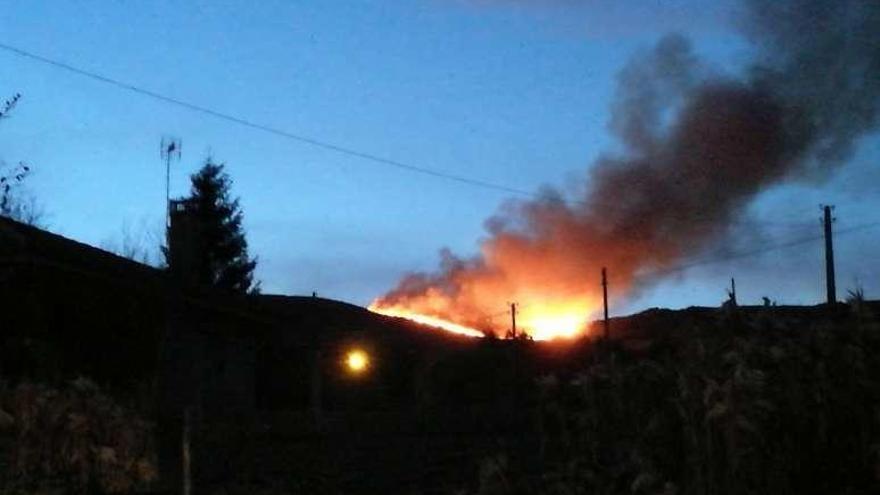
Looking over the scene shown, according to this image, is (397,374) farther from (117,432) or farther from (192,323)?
(117,432)

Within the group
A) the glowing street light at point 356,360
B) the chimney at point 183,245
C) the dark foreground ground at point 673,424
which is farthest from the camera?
the glowing street light at point 356,360

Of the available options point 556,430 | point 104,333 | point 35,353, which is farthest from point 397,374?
point 556,430

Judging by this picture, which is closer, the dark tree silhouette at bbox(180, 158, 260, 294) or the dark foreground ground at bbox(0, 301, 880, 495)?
the dark foreground ground at bbox(0, 301, 880, 495)

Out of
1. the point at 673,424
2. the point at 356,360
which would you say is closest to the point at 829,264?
the point at 356,360

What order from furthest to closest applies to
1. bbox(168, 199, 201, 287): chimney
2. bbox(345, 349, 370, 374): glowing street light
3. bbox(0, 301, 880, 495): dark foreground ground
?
bbox(345, 349, 370, 374): glowing street light → bbox(168, 199, 201, 287): chimney → bbox(0, 301, 880, 495): dark foreground ground

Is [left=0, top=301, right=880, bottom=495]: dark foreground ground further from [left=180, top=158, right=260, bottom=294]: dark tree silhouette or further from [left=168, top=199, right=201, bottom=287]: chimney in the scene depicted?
[left=180, top=158, right=260, bottom=294]: dark tree silhouette

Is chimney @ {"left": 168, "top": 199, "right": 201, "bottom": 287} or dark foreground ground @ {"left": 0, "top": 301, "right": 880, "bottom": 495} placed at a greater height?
chimney @ {"left": 168, "top": 199, "right": 201, "bottom": 287}

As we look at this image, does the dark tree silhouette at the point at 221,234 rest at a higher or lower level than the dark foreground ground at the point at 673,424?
higher

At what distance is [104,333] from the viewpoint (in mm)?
17547

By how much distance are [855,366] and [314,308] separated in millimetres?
30757

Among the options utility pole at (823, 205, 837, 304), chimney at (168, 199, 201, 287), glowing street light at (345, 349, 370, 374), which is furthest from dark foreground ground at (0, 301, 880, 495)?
utility pole at (823, 205, 837, 304)

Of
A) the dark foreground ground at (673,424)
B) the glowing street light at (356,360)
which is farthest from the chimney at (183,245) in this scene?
the dark foreground ground at (673,424)

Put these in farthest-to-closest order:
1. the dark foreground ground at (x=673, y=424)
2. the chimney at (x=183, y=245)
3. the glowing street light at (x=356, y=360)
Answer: the glowing street light at (x=356, y=360), the chimney at (x=183, y=245), the dark foreground ground at (x=673, y=424)

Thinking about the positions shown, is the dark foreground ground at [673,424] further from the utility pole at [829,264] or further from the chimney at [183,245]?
the utility pole at [829,264]
